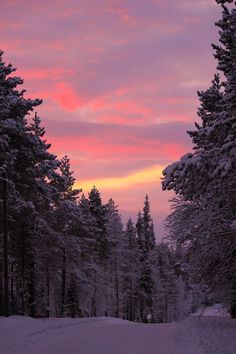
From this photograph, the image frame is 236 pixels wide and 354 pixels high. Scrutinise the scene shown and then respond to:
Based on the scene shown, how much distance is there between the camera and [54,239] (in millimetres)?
41344

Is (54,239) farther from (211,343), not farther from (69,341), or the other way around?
(211,343)

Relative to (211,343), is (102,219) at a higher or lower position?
higher

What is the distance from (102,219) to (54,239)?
798 inches

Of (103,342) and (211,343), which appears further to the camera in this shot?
(103,342)

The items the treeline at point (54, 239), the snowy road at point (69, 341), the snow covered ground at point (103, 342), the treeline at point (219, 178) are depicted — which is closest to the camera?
the treeline at point (219, 178)

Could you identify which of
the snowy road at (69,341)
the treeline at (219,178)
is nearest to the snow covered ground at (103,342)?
the snowy road at (69,341)

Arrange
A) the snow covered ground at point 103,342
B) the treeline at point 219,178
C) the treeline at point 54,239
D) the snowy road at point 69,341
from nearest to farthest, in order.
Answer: the treeline at point 219,178, the snow covered ground at point 103,342, the snowy road at point 69,341, the treeline at point 54,239

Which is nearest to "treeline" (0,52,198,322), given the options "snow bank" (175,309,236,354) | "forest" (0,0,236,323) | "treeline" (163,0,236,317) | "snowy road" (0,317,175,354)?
"forest" (0,0,236,323)

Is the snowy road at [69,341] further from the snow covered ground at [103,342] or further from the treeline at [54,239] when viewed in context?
the treeline at [54,239]

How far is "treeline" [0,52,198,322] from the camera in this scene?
98.1 feet

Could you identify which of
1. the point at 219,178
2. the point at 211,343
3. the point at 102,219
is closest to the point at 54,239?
the point at 102,219

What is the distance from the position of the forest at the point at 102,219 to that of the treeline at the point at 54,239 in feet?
0.30

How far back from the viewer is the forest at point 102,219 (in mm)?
15812

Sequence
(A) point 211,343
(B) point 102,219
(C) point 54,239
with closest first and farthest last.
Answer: (A) point 211,343 < (C) point 54,239 < (B) point 102,219
